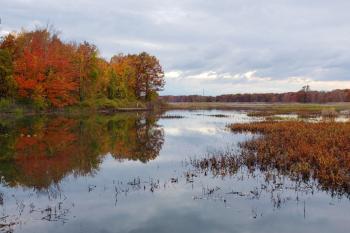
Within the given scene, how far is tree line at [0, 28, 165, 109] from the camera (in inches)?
2137

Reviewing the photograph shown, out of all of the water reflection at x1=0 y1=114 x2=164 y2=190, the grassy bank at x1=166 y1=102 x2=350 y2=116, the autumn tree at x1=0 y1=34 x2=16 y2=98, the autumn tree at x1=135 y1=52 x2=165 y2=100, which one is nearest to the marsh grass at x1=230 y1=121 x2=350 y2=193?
the water reflection at x1=0 y1=114 x2=164 y2=190

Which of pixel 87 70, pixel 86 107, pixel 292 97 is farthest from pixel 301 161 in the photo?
pixel 292 97

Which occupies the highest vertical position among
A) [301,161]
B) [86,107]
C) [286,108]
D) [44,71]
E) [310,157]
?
[44,71]

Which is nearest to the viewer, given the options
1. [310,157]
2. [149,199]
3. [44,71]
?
[149,199]

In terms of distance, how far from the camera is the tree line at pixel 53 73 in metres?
54.3

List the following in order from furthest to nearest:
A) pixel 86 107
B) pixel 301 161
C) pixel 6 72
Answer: pixel 86 107
pixel 6 72
pixel 301 161

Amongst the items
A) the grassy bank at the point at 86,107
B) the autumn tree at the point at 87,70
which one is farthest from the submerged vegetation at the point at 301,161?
the autumn tree at the point at 87,70

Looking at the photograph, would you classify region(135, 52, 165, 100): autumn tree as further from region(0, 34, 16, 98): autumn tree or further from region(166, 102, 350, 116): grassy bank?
region(0, 34, 16, 98): autumn tree

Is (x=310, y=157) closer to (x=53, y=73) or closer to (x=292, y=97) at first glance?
(x=53, y=73)

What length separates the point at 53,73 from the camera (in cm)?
6019

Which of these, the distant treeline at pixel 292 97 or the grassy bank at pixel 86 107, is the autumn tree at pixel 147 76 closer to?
the grassy bank at pixel 86 107

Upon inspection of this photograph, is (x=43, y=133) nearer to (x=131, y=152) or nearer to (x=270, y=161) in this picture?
(x=131, y=152)

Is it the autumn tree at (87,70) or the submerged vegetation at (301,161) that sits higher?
the autumn tree at (87,70)

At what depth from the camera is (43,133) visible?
32.0 metres
